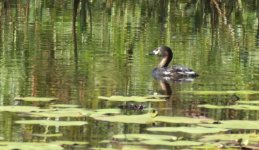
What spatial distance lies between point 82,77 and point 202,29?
650cm

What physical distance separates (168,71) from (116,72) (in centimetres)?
75

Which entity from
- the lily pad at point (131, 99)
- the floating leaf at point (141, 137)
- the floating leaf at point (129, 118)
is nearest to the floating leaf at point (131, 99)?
the lily pad at point (131, 99)

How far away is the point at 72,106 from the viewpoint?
8.11 meters

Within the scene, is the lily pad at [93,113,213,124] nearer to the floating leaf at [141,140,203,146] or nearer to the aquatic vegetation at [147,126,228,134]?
the aquatic vegetation at [147,126,228,134]

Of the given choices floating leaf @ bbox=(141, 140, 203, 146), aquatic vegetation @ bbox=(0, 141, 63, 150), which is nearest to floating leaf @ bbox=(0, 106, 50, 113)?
aquatic vegetation @ bbox=(0, 141, 63, 150)

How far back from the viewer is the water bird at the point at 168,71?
34.9 ft

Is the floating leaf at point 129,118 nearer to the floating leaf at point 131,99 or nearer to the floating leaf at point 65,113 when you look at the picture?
the floating leaf at point 65,113

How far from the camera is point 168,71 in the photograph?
36.9 feet

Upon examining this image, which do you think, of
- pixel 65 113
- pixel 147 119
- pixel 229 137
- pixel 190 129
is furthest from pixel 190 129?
pixel 65 113

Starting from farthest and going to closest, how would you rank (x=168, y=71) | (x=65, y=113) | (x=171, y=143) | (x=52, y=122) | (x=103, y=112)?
(x=168, y=71) → (x=103, y=112) → (x=65, y=113) → (x=52, y=122) → (x=171, y=143)

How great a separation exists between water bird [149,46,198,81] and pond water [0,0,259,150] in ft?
0.34

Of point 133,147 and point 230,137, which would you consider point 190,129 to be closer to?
point 230,137

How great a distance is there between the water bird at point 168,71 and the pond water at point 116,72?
0.10 meters

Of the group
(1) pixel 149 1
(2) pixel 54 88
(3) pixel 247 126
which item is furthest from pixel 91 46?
(1) pixel 149 1
